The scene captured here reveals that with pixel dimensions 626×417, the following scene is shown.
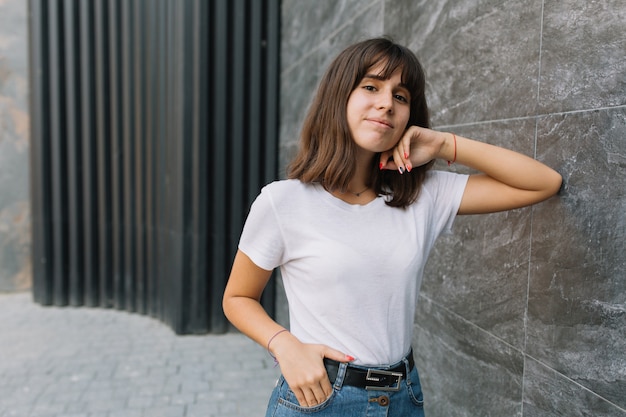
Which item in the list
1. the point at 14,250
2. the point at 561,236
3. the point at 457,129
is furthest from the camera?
the point at 14,250

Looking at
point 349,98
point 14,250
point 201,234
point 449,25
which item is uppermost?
point 449,25

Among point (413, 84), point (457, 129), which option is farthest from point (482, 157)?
point (457, 129)

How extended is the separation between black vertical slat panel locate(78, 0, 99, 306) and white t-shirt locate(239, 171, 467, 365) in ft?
18.0

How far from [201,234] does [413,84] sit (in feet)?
13.8

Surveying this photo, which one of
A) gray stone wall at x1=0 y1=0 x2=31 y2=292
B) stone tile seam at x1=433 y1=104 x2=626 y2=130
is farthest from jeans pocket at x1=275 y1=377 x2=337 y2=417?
gray stone wall at x1=0 y1=0 x2=31 y2=292

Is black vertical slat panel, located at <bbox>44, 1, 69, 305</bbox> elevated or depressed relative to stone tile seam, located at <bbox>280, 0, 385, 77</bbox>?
depressed

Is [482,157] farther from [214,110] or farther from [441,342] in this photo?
[214,110]

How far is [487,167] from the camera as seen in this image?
165 cm

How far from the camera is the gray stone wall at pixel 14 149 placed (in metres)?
6.98

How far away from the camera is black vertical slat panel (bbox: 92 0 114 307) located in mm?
6289

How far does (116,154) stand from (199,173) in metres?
1.56

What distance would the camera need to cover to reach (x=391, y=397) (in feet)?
4.88

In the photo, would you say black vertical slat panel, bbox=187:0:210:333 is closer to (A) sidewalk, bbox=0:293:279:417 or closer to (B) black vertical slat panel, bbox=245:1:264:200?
(A) sidewalk, bbox=0:293:279:417

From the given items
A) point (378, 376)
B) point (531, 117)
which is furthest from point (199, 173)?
point (378, 376)
